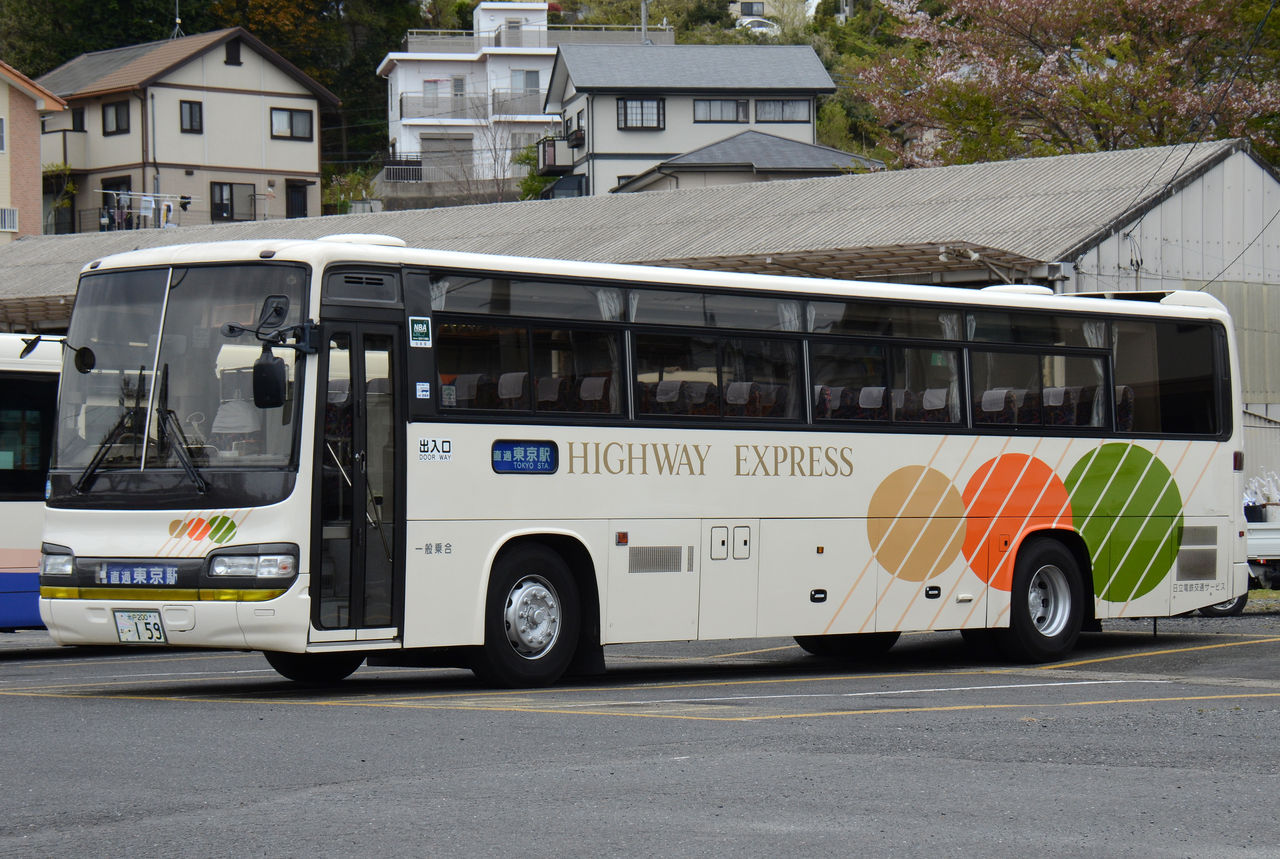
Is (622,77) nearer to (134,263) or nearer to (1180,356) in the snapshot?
(1180,356)

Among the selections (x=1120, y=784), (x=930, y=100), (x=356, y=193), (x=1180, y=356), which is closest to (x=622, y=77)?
(x=356, y=193)

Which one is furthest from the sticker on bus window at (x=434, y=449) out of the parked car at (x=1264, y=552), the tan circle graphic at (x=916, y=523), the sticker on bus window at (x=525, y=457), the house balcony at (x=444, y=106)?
the house balcony at (x=444, y=106)

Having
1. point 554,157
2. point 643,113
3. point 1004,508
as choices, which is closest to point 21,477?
point 1004,508

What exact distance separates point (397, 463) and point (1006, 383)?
6.32m

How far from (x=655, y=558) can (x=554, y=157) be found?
59.8 m

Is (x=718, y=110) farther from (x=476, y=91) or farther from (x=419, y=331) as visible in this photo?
(x=419, y=331)

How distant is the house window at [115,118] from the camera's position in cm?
6656

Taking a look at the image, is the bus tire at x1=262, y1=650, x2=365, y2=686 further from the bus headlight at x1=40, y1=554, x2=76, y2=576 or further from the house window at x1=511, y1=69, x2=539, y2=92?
the house window at x1=511, y1=69, x2=539, y2=92

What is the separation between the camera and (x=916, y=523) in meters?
14.9

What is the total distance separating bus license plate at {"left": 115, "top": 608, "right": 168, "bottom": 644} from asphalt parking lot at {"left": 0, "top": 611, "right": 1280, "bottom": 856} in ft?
1.57

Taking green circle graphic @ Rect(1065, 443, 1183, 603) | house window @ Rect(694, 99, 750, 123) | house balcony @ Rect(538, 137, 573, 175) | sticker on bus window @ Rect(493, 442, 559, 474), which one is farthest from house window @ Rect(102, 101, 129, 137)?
sticker on bus window @ Rect(493, 442, 559, 474)

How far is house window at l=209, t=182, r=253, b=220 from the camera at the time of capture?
6806cm

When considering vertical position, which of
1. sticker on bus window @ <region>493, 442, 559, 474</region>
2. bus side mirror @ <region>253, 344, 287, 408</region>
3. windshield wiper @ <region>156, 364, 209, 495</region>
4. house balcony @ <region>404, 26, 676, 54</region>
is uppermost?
house balcony @ <region>404, 26, 676, 54</region>

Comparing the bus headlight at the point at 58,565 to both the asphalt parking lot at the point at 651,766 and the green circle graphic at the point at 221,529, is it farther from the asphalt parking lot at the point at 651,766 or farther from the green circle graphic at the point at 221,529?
the green circle graphic at the point at 221,529
